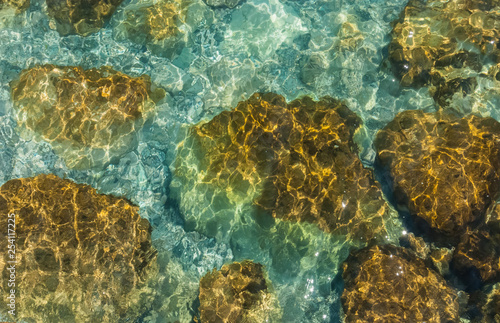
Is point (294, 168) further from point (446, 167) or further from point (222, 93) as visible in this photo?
point (446, 167)

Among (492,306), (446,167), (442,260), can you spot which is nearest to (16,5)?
(446,167)

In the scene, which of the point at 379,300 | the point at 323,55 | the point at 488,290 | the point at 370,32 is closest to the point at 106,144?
the point at 323,55

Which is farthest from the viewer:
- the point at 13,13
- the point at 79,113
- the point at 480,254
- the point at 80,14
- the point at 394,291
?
the point at 13,13

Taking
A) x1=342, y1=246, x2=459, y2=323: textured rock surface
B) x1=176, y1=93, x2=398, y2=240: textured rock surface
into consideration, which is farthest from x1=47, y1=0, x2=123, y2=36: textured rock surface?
x1=342, y1=246, x2=459, y2=323: textured rock surface

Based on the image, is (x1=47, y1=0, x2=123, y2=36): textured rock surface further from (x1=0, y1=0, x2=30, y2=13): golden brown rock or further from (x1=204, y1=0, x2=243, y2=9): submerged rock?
(x1=204, y1=0, x2=243, y2=9): submerged rock

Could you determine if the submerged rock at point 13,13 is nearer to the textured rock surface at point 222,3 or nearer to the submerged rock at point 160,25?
the submerged rock at point 160,25

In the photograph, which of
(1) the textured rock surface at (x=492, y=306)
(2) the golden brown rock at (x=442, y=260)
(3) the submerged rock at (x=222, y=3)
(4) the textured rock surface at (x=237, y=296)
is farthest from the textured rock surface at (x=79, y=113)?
(1) the textured rock surface at (x=492, y=306)

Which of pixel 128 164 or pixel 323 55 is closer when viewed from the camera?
pixel 128 164

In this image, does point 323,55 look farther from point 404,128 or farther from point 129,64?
point 129,64
